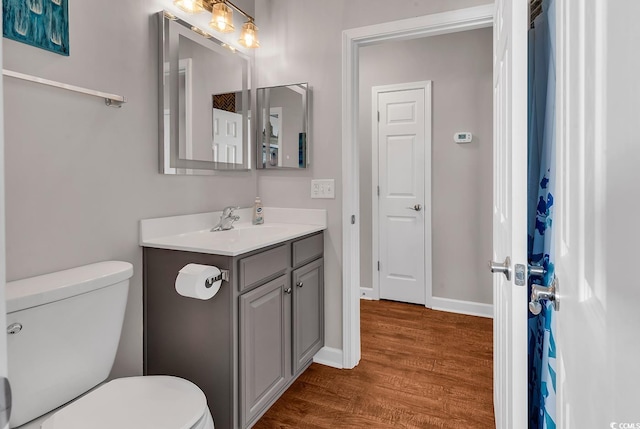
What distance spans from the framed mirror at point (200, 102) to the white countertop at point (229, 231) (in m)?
0.27

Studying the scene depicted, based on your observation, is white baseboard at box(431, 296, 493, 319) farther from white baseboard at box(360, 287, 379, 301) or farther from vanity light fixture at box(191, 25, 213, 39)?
vanity light fixture at box(191, 25, 213, 39)

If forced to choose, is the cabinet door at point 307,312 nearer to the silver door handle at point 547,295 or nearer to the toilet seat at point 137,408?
the toilet seat at point 137,408

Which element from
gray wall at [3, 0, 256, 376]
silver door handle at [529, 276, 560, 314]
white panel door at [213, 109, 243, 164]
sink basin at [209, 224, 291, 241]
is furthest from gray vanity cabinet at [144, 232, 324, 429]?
silver door handle at [529, 276, 560, 314]

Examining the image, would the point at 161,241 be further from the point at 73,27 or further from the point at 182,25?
the point at 182,25

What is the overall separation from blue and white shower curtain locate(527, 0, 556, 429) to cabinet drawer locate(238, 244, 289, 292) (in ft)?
3.50

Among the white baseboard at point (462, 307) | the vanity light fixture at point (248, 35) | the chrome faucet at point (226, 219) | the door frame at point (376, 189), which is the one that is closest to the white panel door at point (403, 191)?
the door frame at point (376, 189)

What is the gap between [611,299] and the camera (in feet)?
1.01

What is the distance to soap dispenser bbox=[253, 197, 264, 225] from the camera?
2.37 meters

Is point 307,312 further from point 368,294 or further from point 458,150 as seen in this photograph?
point 458,150

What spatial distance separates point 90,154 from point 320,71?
4.66 ft

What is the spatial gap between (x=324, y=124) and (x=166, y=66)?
0.96 metres

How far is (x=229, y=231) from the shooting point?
2.09 meters

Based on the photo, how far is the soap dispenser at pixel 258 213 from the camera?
7.77 ft

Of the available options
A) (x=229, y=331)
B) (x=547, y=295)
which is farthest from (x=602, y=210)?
(x=229, y=331)
